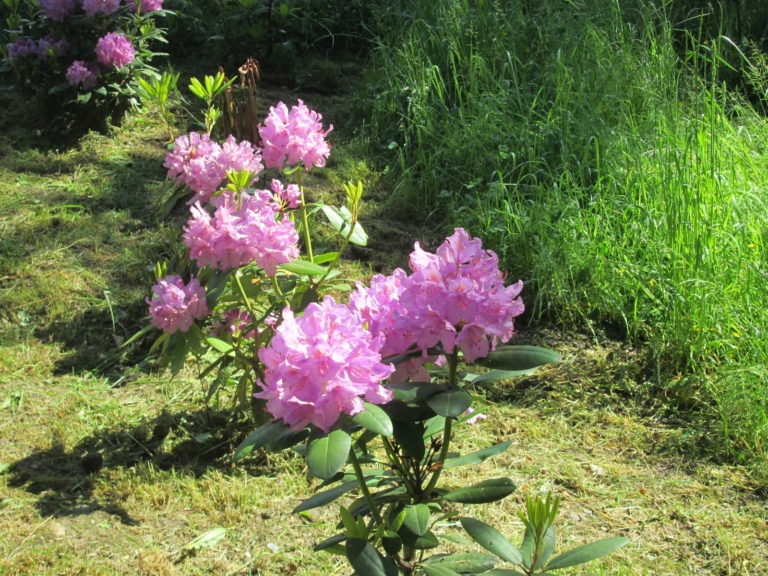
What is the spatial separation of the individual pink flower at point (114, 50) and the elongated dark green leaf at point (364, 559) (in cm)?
369

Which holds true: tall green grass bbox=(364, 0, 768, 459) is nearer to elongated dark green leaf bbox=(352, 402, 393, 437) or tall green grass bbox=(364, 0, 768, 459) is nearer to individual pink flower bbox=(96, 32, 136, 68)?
individual pink flower bbox=(96, 32, 136, 68)

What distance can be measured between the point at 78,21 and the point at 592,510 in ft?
12.5

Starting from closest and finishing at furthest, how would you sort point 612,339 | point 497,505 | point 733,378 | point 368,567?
point 368,567 < point 497,505 < point 733,378 < point 612,339

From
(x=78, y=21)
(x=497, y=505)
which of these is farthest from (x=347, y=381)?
(x=78, y=21)

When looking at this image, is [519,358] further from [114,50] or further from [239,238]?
[114,50]

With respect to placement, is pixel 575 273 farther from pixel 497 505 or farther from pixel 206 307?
pixel 206 307

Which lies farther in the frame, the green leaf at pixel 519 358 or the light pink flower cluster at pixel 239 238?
the light pink flower cluster at pixel 239 238

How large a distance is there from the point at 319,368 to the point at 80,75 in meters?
3.77

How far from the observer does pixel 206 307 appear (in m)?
2.38

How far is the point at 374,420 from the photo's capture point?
4.47 feet

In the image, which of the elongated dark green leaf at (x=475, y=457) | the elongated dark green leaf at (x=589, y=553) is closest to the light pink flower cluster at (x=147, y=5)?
the elongated dark green leaf at (x=475, y=457)

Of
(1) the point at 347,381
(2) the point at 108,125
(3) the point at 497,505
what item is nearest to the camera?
(1) the point at 347,381

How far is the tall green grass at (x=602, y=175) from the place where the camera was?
3020 mm

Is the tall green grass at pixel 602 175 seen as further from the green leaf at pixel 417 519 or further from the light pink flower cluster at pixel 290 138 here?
the green leaf at pixel 417 519
